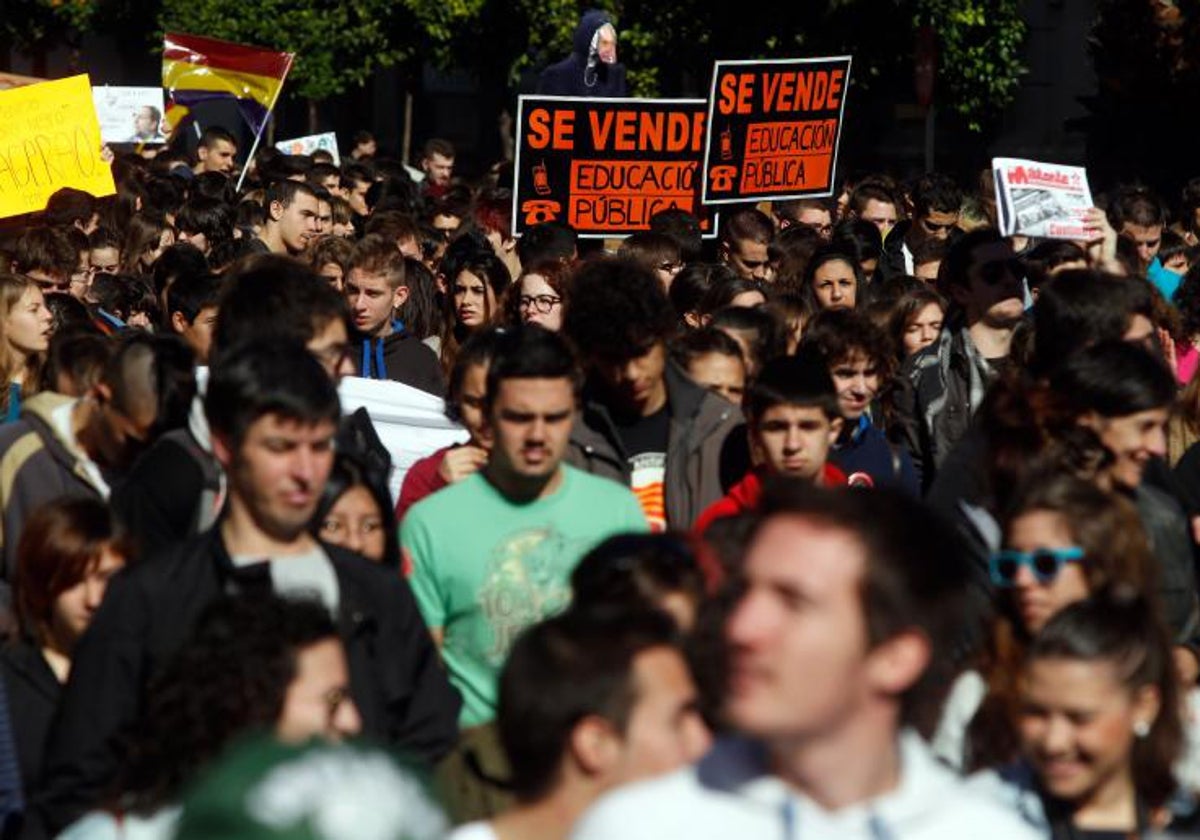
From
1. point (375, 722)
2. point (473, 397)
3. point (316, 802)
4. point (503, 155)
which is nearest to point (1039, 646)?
point (375, 722)

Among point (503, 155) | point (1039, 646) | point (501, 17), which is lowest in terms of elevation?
point (503, 155)

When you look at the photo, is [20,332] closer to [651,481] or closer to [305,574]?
[651,481]

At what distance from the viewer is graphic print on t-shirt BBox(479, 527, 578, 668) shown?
5.41m

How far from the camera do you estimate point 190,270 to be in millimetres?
9523

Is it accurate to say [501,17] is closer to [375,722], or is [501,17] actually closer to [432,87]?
[432,87]

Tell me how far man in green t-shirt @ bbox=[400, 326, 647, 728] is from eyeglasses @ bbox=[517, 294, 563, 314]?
10.3 feet

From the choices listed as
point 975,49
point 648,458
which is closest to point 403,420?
point 648,458

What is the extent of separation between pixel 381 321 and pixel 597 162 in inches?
124

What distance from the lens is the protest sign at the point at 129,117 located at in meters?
20.5

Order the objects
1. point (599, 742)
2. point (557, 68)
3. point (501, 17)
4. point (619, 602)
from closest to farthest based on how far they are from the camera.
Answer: point (599, 742) → point (619, 602) → point (557, 68) → point (501, 17)

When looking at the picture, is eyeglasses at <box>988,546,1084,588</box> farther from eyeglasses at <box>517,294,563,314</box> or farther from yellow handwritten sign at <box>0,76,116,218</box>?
yellow handwritten sign at <box>0,76,116,218</box>

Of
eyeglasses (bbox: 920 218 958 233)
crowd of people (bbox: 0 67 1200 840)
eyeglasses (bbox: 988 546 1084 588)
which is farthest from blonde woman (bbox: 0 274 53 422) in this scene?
eyeglasses (bbox: 920 218 958 233)

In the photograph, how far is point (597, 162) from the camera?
12.4 meters

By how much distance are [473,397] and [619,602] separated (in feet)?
10.0
